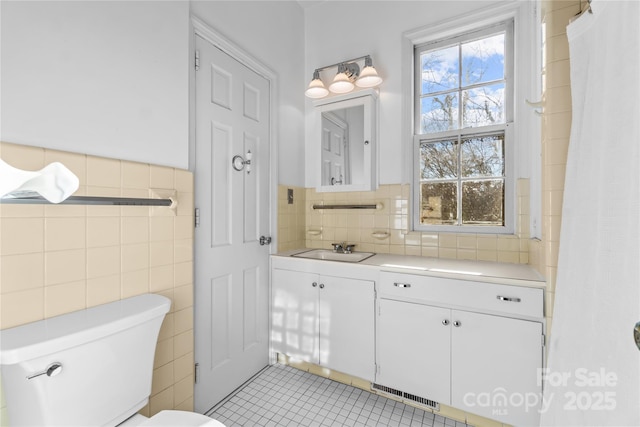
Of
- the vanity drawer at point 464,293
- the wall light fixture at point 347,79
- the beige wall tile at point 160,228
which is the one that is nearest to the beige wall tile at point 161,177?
the beige wall tile at point 160,228

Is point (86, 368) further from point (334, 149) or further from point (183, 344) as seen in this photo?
point (334, 149)

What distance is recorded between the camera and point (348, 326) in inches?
72.3

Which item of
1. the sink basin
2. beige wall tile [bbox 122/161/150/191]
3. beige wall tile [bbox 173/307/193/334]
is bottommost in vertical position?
beige wall tile [bbox 173/307/193/334]

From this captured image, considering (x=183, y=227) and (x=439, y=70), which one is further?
(x=439, y=70)

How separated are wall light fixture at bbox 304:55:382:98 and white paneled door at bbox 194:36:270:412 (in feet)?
1.49

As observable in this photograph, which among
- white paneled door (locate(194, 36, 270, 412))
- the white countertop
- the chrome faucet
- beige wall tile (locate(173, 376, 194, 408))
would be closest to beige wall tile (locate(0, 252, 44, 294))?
white paneled door (locate(194, 36, 270, 412))

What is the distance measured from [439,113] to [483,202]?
0.76 meters

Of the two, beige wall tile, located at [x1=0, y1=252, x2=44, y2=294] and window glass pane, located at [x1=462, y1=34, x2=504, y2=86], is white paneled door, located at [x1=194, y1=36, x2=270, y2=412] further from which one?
window glass pane, located at [x1=462, y1=34, x2=504, y2=86]

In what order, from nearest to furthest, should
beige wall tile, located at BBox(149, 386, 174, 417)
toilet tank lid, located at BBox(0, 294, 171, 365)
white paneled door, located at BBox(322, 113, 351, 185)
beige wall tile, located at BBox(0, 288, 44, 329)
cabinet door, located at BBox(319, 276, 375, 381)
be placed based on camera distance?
toilet tank lid, located at BBox(0, 294, 171, 365) < beige wall tile, located at BBox(0, 288, 44, 329) < beige wall tile, located at BBox(149, 386, 174, 417) < cabinet door, located at BBox(319, 276, 375, 381) < white paneled door, located at BBox(322, 113, 351, 185)


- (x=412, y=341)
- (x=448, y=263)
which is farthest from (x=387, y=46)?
(x=412, y=341)

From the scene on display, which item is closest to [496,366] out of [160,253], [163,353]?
[163,353]

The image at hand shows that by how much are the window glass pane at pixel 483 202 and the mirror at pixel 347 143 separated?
681mm

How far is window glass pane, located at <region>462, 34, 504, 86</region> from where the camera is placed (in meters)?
2.01

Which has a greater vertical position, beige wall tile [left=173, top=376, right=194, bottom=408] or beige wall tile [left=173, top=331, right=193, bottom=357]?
beige wall tile [left=173, top=331, right=193, bottom=357]
